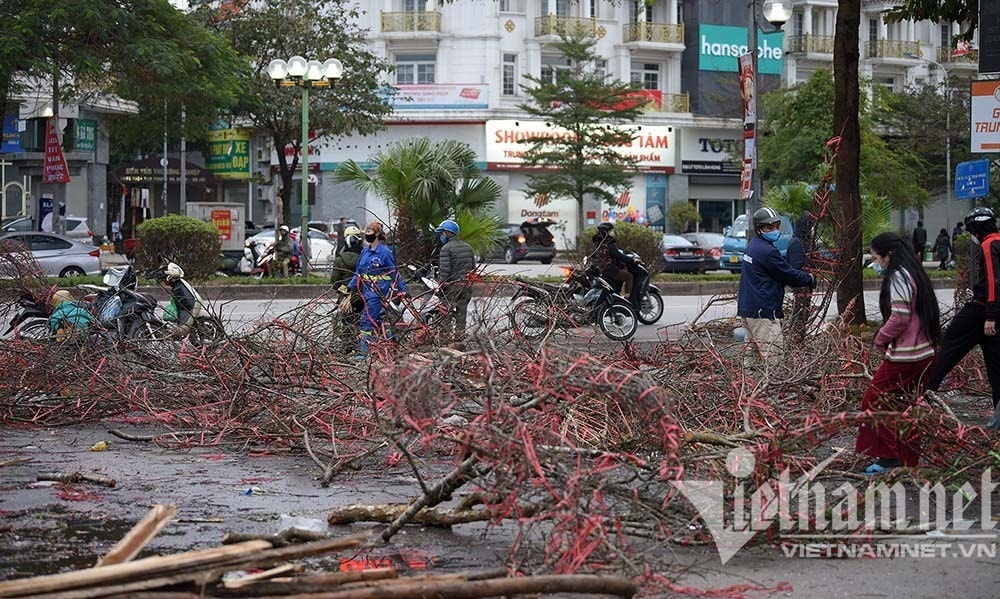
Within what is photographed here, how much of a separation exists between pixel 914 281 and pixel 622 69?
47.9m

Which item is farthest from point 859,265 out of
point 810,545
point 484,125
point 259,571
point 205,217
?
point 484,125

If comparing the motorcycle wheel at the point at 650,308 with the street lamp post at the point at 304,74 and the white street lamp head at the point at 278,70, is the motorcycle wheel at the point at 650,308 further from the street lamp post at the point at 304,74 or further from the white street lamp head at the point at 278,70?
the white street lamp head at the point at 278,70

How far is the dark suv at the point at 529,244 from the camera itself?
4169 centimetres

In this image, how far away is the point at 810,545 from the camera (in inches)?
237

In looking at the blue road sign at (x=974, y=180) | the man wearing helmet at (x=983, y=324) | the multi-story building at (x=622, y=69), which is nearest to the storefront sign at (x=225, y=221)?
the multi-story building at (x=622, y=69)

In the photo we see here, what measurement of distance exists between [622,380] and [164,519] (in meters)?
2.02

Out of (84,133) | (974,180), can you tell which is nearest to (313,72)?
(84,133)

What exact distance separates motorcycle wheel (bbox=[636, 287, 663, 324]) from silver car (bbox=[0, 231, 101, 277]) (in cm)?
1536

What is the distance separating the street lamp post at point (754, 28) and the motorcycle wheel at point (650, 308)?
1671 millimetres

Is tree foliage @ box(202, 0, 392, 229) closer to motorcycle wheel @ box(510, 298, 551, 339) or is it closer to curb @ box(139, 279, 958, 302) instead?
curb @ box(139, 279, 958, 302)

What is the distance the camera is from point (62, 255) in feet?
97.0

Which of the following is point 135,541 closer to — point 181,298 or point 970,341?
point 970,341

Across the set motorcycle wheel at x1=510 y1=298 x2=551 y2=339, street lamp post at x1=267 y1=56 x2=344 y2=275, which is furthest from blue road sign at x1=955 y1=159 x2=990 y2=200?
street lamp post at x1=267 y1=56 x2=344 y2=275

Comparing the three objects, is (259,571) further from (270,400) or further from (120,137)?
(120,137)
